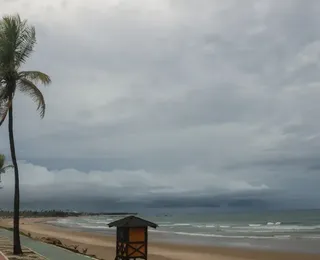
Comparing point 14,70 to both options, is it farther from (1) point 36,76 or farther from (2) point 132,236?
(2) point 132,236

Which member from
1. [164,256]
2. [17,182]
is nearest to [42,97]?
[17,182]

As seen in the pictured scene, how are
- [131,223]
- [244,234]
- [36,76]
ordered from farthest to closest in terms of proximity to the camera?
[244,234] → [36,76] → [131,223]

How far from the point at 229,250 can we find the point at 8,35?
780 inches

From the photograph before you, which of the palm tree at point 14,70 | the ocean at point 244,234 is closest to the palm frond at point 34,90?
the palm tree at point 14,70

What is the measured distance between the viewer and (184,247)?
34.5 m

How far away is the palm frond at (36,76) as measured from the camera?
17406mm

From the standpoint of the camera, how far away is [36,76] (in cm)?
1747

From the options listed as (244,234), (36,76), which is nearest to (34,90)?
(36,76)

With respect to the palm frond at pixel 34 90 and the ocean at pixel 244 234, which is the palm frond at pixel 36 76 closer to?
the palm frond at pixel 34 90

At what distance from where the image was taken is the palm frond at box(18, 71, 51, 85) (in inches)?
685

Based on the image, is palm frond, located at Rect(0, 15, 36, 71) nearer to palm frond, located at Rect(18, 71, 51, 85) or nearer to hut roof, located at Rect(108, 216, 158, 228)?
palm frond, located at Rect(18, 71, 51, 85)

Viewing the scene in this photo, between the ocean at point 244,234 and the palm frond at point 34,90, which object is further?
the ocean at point 244,234

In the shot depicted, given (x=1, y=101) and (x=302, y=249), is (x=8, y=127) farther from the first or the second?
(x=302, y=249)

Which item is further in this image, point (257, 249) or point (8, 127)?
point (257, 249)
